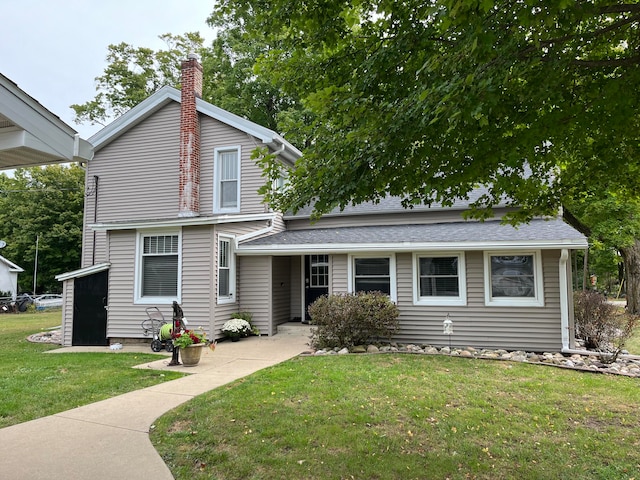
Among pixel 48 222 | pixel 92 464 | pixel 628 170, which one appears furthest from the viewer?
Result: pixel 48 222

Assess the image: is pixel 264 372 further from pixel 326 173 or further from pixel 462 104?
pixel 462 104

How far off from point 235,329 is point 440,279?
17.5 feet

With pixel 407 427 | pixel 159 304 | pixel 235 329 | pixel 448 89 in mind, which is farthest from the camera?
pixel 159 304

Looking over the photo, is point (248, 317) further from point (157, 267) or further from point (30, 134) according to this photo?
point (30, 134)

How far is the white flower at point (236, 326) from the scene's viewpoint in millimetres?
10609

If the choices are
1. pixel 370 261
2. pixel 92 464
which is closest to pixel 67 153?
pixel 92 464

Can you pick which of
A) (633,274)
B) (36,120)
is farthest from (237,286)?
(633,274)

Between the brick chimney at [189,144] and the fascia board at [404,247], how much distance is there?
2.81 meters

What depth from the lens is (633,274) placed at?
60.0 ft

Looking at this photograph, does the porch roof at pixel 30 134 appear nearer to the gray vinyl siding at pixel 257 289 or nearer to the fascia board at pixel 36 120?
the fascia board at pixel 36 120

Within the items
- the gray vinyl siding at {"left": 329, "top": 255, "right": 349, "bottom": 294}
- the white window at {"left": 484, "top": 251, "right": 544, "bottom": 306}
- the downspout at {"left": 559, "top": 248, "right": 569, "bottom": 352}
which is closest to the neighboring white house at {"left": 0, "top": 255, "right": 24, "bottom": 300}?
the gray vinyl siding at {"left": 329, "top": 255, "right": 349, "bottom": 294}

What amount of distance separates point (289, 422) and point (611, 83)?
4605 millimetres

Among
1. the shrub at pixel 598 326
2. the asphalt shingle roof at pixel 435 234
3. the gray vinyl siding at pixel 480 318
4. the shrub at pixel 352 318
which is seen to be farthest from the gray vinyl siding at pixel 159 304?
the shrub at pixel 598 326

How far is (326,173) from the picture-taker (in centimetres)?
416
